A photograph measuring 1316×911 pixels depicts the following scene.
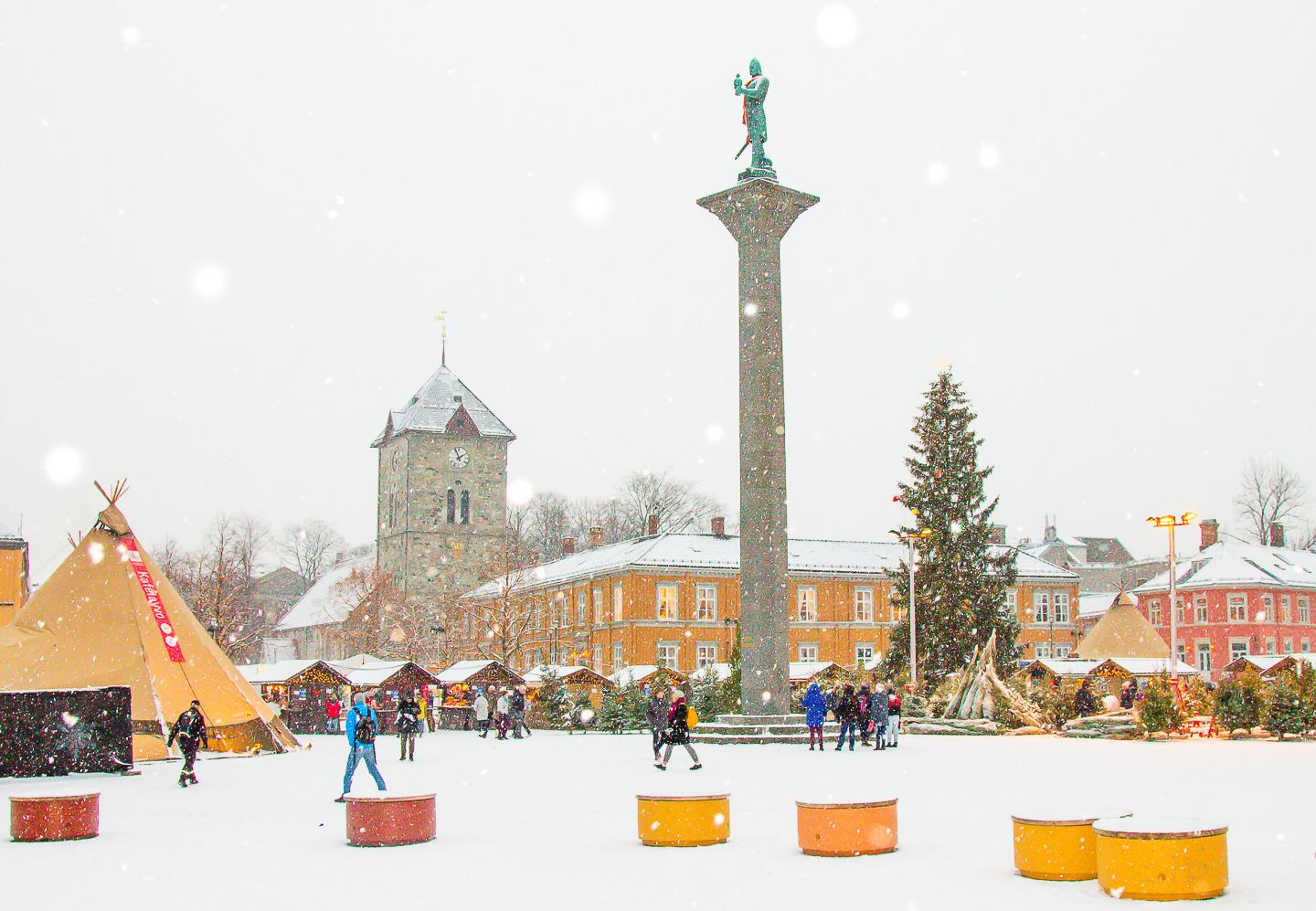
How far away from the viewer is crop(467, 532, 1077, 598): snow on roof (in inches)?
2625

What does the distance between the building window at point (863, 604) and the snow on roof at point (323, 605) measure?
41211 millimetres

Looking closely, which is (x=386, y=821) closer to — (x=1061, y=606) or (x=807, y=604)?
(x=807, y=604)

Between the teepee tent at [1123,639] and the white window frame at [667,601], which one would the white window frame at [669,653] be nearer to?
the white window frame at [667,601]

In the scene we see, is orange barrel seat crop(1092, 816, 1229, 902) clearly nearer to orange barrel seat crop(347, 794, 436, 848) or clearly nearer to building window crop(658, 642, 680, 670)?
orange barrel seat crop(347, 794, 436, 848)

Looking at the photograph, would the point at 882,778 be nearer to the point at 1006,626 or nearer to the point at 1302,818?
the point at 1302,818

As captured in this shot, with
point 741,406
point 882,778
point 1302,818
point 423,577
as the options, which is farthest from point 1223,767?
point 423,577

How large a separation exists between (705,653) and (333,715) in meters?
29.1

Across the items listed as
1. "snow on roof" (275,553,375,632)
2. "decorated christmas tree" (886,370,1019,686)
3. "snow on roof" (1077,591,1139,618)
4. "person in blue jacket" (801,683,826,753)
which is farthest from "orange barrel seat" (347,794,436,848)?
"snow on roof" (275,553,375,632)

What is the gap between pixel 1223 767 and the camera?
23875mm

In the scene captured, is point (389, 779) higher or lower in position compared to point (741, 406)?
lower

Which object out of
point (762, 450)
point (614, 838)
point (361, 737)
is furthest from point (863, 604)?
point (614, 838)

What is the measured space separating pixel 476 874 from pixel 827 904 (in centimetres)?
321

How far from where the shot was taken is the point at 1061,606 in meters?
74.9

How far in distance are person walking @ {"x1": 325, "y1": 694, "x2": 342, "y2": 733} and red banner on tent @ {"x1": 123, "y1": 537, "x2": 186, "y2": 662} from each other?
891cm
